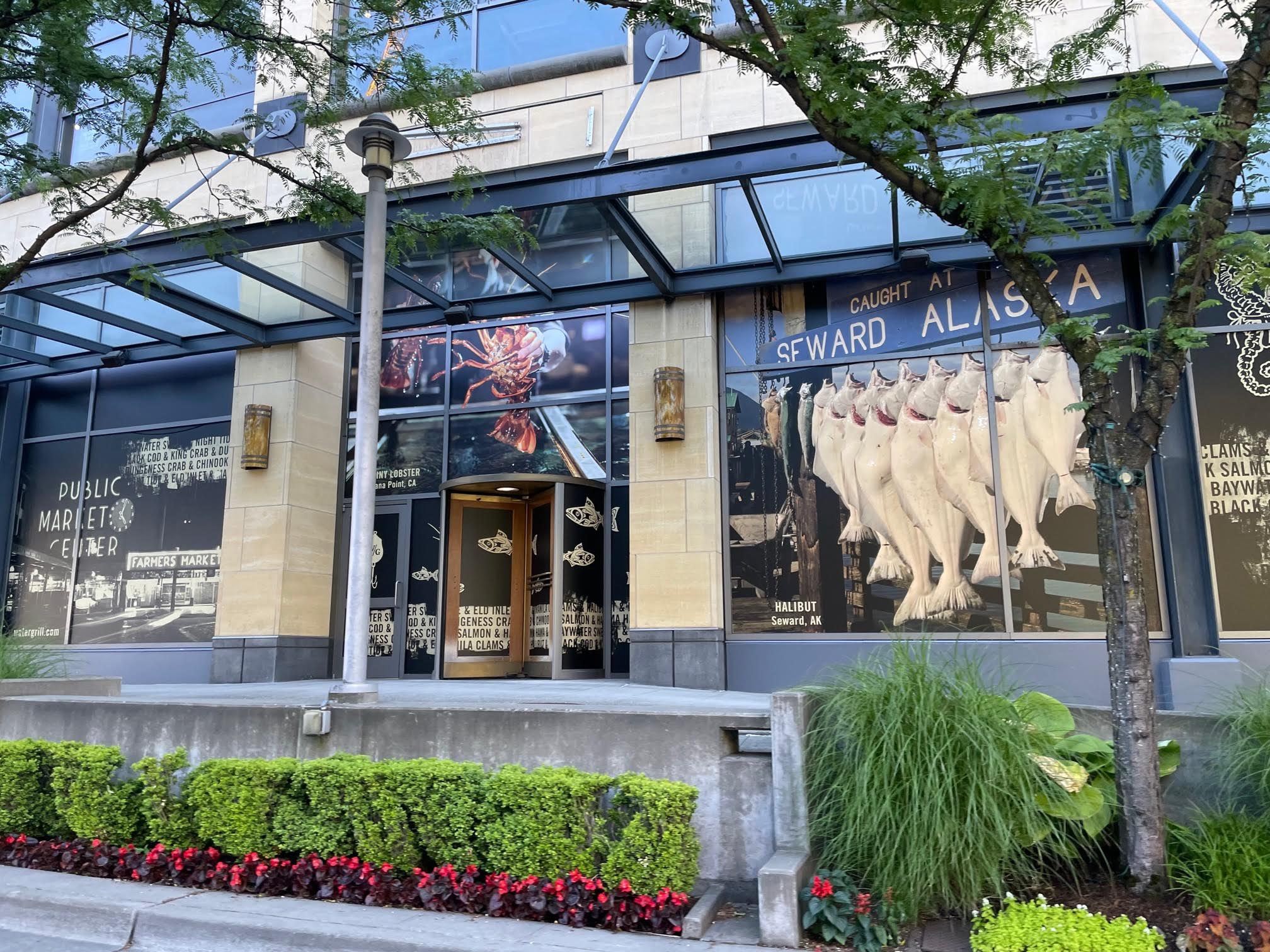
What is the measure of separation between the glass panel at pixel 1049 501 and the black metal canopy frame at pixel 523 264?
4.75 feet

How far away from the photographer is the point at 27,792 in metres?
6.62

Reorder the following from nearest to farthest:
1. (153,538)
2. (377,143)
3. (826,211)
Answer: (377,143), (826,211), (153,538)

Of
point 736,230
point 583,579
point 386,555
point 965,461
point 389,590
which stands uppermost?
point 736,230

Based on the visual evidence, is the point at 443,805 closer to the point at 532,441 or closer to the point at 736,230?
the point at 532,441

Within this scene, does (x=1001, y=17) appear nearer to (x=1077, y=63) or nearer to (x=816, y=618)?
(x=1077, y=63)

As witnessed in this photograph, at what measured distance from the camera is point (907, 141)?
5578 mm

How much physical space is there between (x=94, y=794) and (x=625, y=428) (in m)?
7.57

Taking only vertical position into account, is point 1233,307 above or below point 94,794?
above

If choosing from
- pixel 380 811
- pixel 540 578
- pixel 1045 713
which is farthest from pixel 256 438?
pixel 1045 713

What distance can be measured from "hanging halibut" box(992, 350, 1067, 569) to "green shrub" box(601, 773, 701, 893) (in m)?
6.38

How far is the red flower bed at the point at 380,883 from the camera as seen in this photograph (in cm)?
492

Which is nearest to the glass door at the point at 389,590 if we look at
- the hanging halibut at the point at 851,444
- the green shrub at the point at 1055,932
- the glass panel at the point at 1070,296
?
the hanging halibut at the point at 851,444

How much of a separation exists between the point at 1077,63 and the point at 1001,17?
1.88 feet

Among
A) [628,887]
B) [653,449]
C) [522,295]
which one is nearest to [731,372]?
[653,449]
